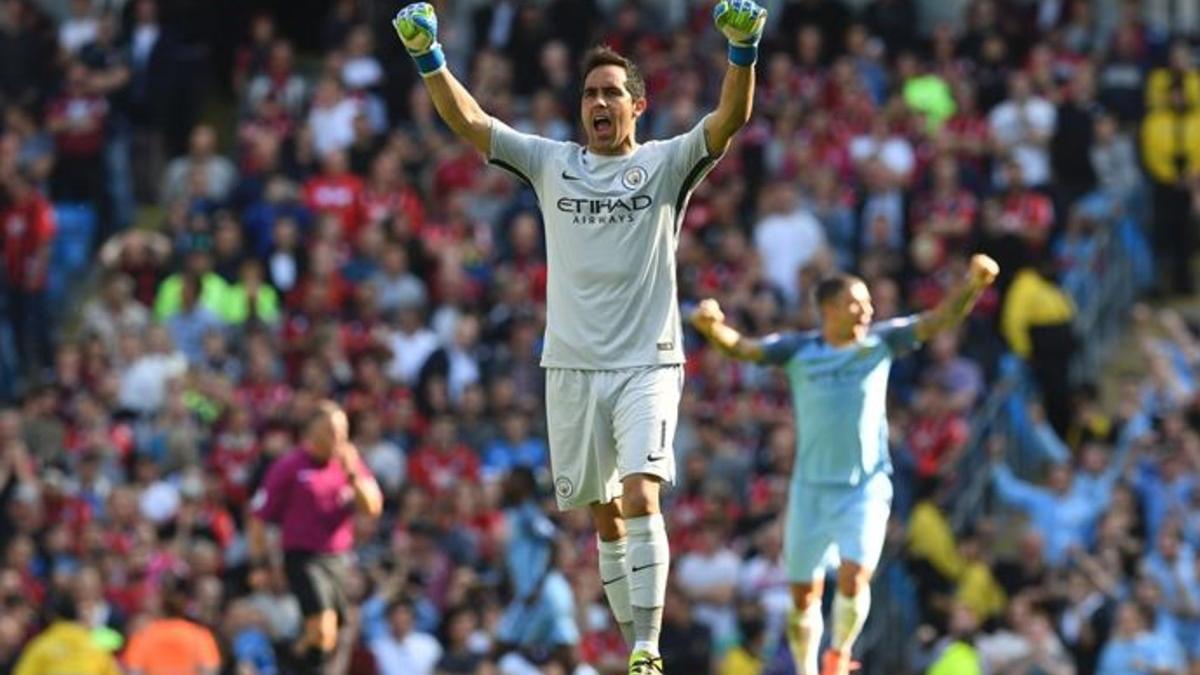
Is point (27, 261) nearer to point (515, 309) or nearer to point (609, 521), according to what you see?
point (515, 309)

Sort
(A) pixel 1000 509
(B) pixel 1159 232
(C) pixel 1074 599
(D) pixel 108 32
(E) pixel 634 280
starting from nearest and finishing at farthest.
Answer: (E) pixel 634 280 < (C) pixel 1074 599 < (A) pixel 1000 509 < (B) pixel 1159 232 < (D) pixel 108 32

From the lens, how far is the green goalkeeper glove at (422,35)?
15406 mm

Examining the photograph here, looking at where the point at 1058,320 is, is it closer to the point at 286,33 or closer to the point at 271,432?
the point at 271,432

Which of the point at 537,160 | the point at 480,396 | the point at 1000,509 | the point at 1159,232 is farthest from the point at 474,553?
the point at 537,160

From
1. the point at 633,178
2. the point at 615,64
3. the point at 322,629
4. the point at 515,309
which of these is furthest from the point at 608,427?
the point at 515,309

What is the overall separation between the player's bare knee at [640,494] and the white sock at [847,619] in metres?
2.59

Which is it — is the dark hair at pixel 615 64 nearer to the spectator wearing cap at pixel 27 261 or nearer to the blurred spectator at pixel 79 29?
the spectator wearing cap at pixel 27 261

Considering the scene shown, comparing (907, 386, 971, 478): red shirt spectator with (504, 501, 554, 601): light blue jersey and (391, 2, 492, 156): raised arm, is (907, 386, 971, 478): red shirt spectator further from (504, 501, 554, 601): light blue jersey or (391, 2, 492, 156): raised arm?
(391, 2, 492, 156): raised arm

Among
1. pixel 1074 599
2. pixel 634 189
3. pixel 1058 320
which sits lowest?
pixel 1074 599

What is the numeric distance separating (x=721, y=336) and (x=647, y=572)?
2.52 m

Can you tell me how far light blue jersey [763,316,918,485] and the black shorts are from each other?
347 cm

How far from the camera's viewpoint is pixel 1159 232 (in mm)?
28031

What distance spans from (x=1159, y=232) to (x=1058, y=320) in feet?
7.21

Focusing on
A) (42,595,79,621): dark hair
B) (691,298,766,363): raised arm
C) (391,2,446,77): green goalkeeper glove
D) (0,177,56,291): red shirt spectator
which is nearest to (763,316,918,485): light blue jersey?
(691,298,766,363): raised arm
